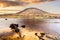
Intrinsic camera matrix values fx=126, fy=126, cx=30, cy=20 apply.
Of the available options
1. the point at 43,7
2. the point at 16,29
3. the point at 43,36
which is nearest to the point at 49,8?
the point at 43,7

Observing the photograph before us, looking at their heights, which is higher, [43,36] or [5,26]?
[5,26]

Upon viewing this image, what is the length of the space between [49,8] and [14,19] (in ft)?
1.40

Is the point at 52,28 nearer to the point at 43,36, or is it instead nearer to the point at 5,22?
the point at 43,36

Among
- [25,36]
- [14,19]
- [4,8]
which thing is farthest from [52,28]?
[4,8]

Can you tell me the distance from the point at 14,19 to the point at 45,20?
14.2 inches

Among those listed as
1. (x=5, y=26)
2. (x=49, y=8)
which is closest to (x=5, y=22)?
(x=5, y=26)

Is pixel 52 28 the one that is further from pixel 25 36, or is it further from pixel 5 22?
pixel 5 22

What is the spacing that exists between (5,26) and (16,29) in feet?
0.44

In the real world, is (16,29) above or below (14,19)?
below

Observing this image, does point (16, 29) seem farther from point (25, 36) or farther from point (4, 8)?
point (4, 8)

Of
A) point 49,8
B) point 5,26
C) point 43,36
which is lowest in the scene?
point 43,36

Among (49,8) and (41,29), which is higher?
(49,8)

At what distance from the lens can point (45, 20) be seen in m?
1.47

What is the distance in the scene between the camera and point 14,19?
1460 millimetres
